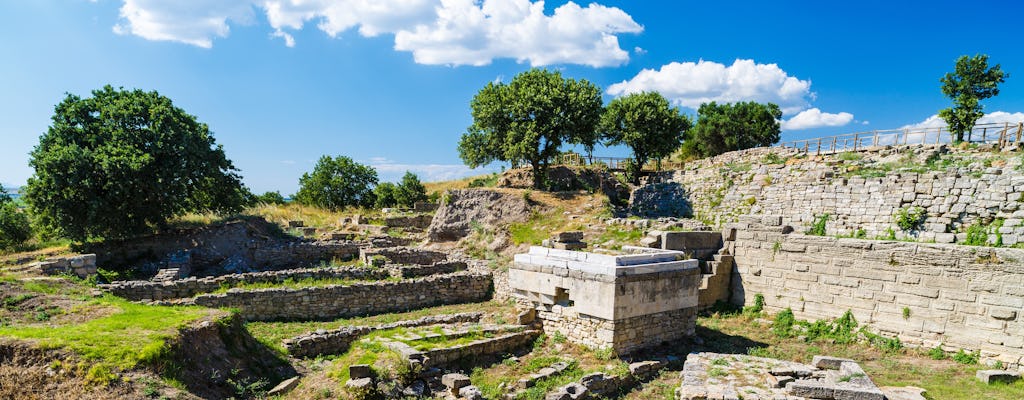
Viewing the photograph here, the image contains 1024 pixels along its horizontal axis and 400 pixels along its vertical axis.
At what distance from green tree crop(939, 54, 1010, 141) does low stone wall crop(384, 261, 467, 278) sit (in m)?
26.3

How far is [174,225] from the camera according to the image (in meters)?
21.5

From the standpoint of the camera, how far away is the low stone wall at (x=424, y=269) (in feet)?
57.1

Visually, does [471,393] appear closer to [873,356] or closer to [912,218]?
[873,356]

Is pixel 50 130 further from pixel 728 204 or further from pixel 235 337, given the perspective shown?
pixel 728 204

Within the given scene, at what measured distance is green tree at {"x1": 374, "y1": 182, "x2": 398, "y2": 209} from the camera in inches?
1757

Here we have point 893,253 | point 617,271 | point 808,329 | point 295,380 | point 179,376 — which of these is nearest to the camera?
point 179,376

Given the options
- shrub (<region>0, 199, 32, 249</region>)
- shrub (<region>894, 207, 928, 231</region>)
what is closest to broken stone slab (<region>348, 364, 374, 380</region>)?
shrub (<region>894, 207, 928, 231</region>)

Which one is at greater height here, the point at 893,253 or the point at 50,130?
the point at 50,130

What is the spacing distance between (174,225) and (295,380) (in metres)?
16.0

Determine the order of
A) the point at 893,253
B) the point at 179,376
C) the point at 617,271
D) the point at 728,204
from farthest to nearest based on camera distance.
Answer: the point at 728,204 < the point at 893,253 < the point at 617,271 < the point at 179,376

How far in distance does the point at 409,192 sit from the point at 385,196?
2993 millimetres

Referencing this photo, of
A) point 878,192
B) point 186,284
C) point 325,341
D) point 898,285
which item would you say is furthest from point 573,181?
point 186,284

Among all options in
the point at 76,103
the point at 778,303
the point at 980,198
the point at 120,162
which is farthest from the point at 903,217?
the point at 76,103

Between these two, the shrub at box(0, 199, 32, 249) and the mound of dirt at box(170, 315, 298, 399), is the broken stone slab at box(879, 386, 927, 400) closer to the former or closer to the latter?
the mound of dirt at box(170, 315, 298, 399)
